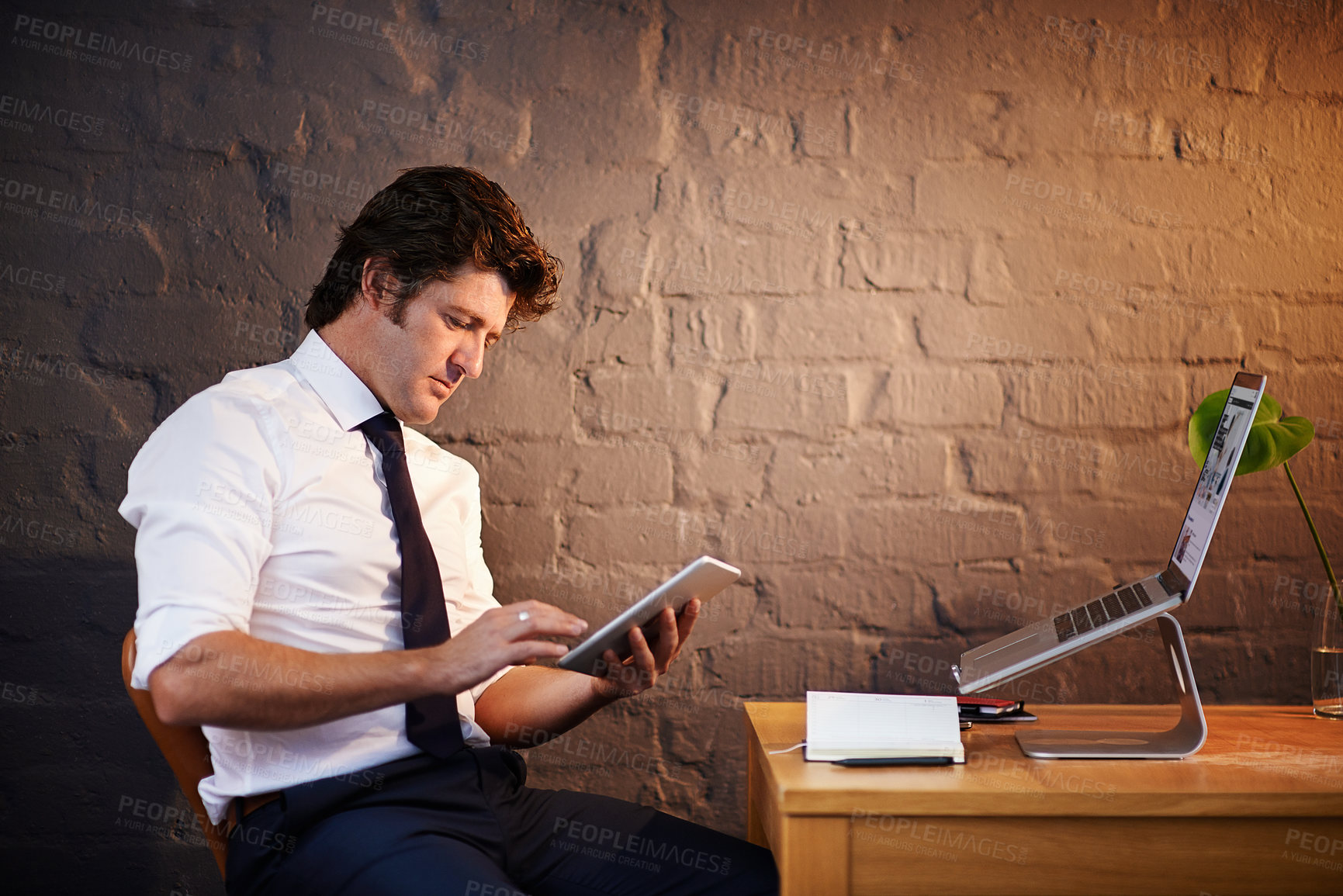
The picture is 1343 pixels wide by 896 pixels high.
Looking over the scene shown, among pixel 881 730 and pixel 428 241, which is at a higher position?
pixel 428 241

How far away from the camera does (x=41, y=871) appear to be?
1.80 m

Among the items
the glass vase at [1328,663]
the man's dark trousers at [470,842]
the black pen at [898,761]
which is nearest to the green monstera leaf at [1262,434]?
the glass vase at [1328,663]

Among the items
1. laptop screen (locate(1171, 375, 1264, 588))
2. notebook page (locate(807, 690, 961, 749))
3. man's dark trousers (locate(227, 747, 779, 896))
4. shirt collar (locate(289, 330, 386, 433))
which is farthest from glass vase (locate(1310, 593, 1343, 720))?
shirt collar (locate(289, 330, 386, 433))

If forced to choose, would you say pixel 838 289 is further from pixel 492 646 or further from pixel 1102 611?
pixel 492 646

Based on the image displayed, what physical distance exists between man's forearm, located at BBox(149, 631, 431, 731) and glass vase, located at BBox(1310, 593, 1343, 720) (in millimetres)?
1532

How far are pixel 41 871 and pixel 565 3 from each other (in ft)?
6.87

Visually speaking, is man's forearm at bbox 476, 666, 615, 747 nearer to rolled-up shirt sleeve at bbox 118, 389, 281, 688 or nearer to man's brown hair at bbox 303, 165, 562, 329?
rolled-up shirt sleeve at bbox 118, 389, 281, 688

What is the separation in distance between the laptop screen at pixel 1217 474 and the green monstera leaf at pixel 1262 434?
0.16 metres

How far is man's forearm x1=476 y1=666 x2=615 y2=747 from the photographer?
1.54 meters

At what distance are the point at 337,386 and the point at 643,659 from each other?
2.16ft

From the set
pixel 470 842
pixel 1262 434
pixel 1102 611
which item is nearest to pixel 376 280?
pixel 470 842

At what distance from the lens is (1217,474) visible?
1297 mm

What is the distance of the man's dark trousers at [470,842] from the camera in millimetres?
1171

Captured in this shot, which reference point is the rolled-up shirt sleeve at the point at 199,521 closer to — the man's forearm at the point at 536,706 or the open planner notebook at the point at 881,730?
the man's forearm at the point at 536,706
